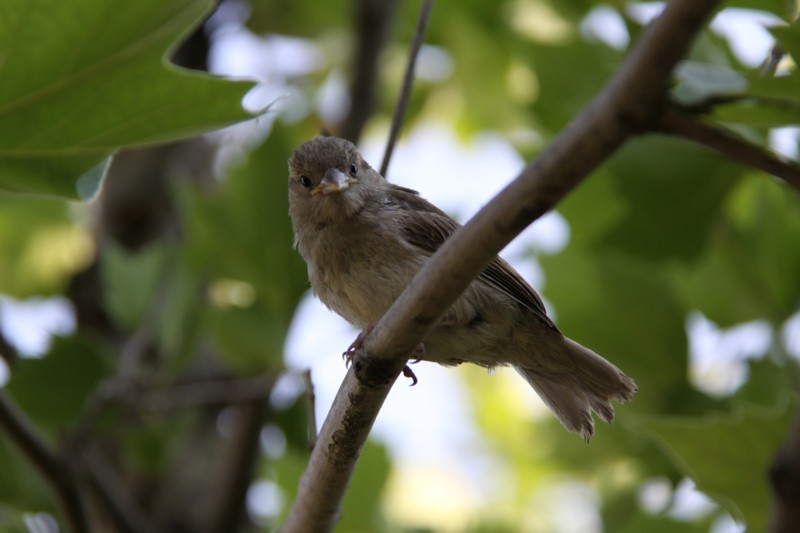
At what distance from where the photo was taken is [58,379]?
4020 millimetres

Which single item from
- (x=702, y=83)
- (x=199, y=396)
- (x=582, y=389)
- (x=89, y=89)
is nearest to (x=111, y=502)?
(x=199, y=396)

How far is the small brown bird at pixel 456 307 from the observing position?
308 centimetres

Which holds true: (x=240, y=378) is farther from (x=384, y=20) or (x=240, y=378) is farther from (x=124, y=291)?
(x=384, y=20)

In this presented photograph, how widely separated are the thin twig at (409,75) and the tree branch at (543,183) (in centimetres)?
93

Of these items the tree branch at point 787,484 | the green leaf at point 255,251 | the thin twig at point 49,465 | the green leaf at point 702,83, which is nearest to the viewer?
the green leaf at point 702,83

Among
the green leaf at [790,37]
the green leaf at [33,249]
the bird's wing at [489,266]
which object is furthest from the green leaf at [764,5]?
the green leaf at [33,249]

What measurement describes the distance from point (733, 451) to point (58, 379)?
265cm

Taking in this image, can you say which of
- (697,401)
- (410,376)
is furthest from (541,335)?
(697,401)

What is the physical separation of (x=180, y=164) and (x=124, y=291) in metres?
1.50

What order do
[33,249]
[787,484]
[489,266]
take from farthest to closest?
[33,249], [489,266], [787,484]

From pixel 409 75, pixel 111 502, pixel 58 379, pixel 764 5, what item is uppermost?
pixel 764 5

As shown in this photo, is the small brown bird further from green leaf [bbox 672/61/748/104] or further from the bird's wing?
green leaf [bbox 672/61/748/104]

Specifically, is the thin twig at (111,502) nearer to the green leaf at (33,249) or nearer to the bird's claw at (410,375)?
the bird's claw at (410,375)

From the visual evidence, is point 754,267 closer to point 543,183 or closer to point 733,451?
point 733,451
